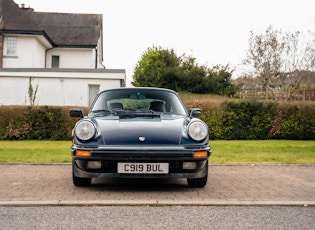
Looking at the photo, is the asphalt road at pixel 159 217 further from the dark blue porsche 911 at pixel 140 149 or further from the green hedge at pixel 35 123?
the green hedge at pixel 35 123

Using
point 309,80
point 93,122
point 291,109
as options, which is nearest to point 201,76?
point 309,80

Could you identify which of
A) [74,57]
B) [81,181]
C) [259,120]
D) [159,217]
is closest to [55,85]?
[74,57]

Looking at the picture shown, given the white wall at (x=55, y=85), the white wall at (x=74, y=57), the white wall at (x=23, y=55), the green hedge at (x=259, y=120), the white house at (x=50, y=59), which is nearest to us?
the green hedge at (x=259, y=120)

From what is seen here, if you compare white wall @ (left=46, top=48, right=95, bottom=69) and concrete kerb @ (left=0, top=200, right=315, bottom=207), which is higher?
white wall @ (left=46, top=48, right=95, bottom=69)

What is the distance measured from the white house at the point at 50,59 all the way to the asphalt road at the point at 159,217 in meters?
22.2

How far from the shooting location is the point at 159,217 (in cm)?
509

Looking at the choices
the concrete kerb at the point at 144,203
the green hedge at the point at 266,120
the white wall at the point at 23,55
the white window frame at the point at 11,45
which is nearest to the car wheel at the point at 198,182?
the concrete kerb at the point at 144,203

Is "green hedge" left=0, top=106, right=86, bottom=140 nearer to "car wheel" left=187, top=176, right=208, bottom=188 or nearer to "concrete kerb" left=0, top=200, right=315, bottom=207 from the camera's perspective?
"car wheel" left=187, top=176, right=208, bottom=188

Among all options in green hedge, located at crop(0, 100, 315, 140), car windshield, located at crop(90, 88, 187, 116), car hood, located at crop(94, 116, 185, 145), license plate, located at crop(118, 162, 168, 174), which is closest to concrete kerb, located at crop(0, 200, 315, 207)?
license plate, located at crop(118, 162, 168, 174)

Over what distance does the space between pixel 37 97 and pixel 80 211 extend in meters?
22.9

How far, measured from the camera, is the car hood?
21.2 ft

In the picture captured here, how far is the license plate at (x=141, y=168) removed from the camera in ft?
20.8

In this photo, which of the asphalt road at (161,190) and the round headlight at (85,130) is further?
the round headlight at (85,130)

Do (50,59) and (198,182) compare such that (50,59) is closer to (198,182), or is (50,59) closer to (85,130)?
(85,130)
